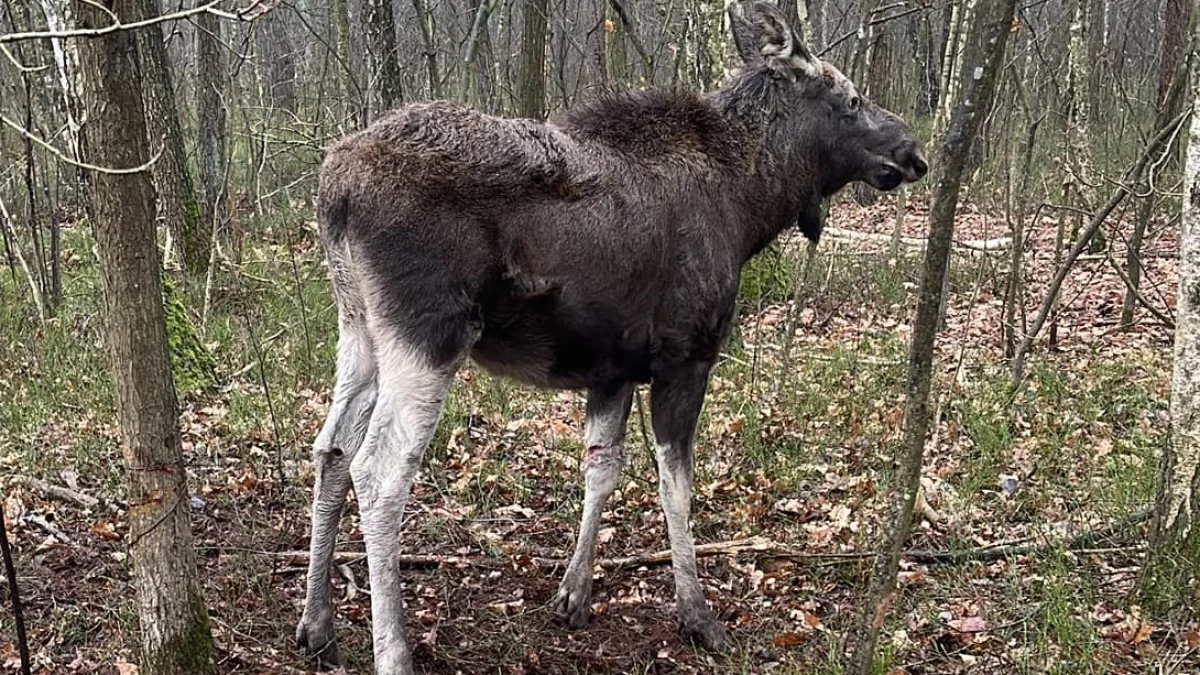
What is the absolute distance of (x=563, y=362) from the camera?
486 cm

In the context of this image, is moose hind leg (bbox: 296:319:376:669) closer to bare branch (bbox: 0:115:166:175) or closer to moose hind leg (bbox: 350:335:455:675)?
moose hind leg (bbox: 350:335:455:675)

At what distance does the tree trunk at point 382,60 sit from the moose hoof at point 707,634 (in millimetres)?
6390

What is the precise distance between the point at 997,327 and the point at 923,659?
19.1 ft

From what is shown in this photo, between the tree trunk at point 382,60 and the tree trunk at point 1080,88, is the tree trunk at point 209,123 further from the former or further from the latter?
the tree trunk at point 1080,88

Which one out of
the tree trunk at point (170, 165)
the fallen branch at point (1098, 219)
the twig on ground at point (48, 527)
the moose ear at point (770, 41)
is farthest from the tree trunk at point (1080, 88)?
the twig on ground at point (48, 527)

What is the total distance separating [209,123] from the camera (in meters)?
11.8

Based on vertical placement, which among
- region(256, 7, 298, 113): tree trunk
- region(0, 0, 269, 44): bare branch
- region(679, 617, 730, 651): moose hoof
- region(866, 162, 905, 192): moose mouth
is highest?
region(256, 7, 298, 113): tree trunk

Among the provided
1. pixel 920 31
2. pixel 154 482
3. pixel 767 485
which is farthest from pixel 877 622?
pixel 920 31

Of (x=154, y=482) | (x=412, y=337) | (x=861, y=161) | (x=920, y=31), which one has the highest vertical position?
(x=920, y=31)

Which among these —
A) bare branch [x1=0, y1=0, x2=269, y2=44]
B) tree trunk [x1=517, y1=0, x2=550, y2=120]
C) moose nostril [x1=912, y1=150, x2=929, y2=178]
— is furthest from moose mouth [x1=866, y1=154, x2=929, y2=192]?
tree trunk [x1=517, y1=0, x2=550, y2=120]

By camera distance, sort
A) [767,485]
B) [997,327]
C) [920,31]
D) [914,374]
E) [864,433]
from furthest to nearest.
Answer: [920,31]
[997,327]
[864,433]
[767,485]
[914,374]

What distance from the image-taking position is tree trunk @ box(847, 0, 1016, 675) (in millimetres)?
3172

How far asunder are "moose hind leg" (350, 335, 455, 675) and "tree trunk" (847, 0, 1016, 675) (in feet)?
5.90

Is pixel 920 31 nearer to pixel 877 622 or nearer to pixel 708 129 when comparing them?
pixel 708 129
